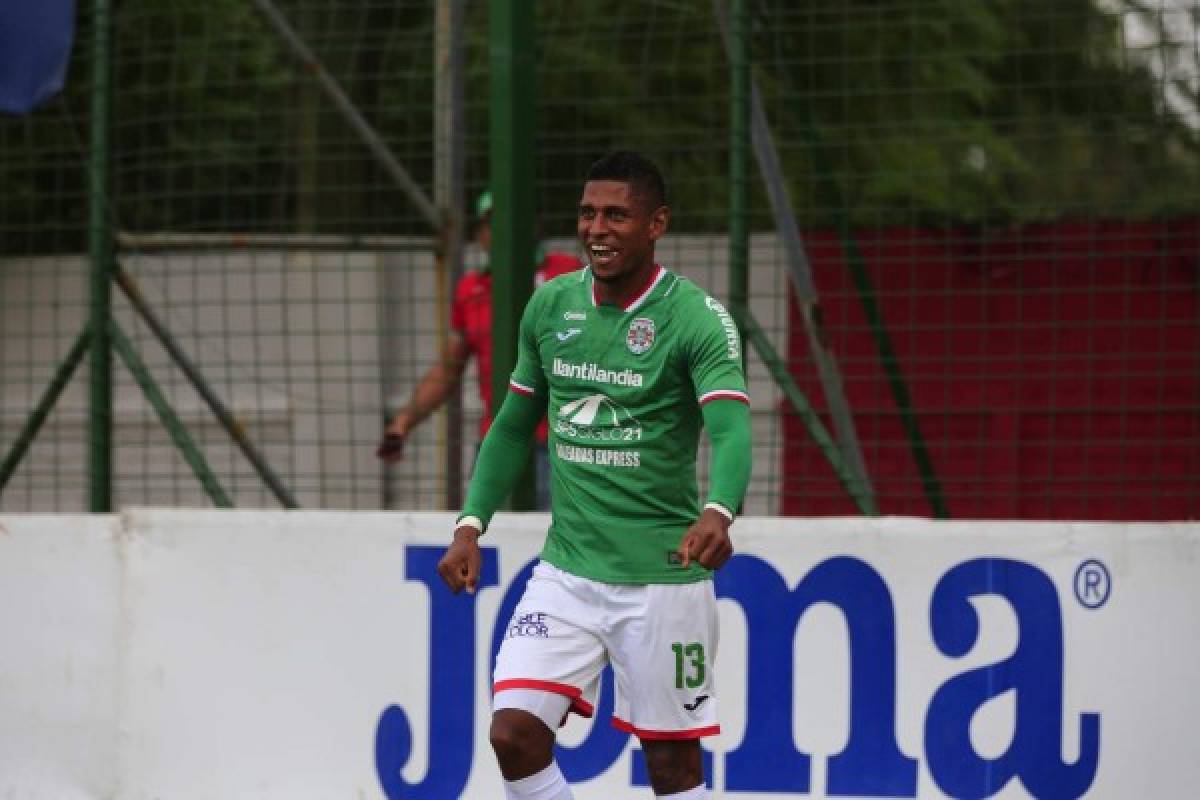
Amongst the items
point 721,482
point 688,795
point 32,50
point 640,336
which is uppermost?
point 32,50

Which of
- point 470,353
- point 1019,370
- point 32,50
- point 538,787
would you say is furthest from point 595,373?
point 32,50

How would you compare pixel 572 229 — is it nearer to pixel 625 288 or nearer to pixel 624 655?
pixel 625 288

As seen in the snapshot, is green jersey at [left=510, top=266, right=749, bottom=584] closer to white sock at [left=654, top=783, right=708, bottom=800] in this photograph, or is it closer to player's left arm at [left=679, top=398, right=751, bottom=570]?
player's left arm at [left=679, top=398, right=751, bottom=570]

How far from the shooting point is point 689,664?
5.58 meters

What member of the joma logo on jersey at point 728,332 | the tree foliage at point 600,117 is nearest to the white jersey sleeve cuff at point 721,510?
the joma logo on jersey at point 728,332

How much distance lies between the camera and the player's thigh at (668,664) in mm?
5559

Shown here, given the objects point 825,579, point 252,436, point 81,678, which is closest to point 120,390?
point 252,436

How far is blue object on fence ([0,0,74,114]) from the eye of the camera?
8406 millimetres

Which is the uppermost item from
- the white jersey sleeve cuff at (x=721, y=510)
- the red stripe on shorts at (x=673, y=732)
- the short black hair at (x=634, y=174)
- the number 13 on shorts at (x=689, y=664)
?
the short black hair at (x=634, y=174)

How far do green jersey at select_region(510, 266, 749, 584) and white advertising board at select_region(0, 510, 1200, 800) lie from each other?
150 cm

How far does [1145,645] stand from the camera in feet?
22.3

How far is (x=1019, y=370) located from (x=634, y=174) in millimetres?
3503

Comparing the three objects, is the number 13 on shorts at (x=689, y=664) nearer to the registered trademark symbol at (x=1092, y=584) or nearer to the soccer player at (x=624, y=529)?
the soccer player at (x=624, y=529)

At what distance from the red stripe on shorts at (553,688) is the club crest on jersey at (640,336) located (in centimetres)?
92
